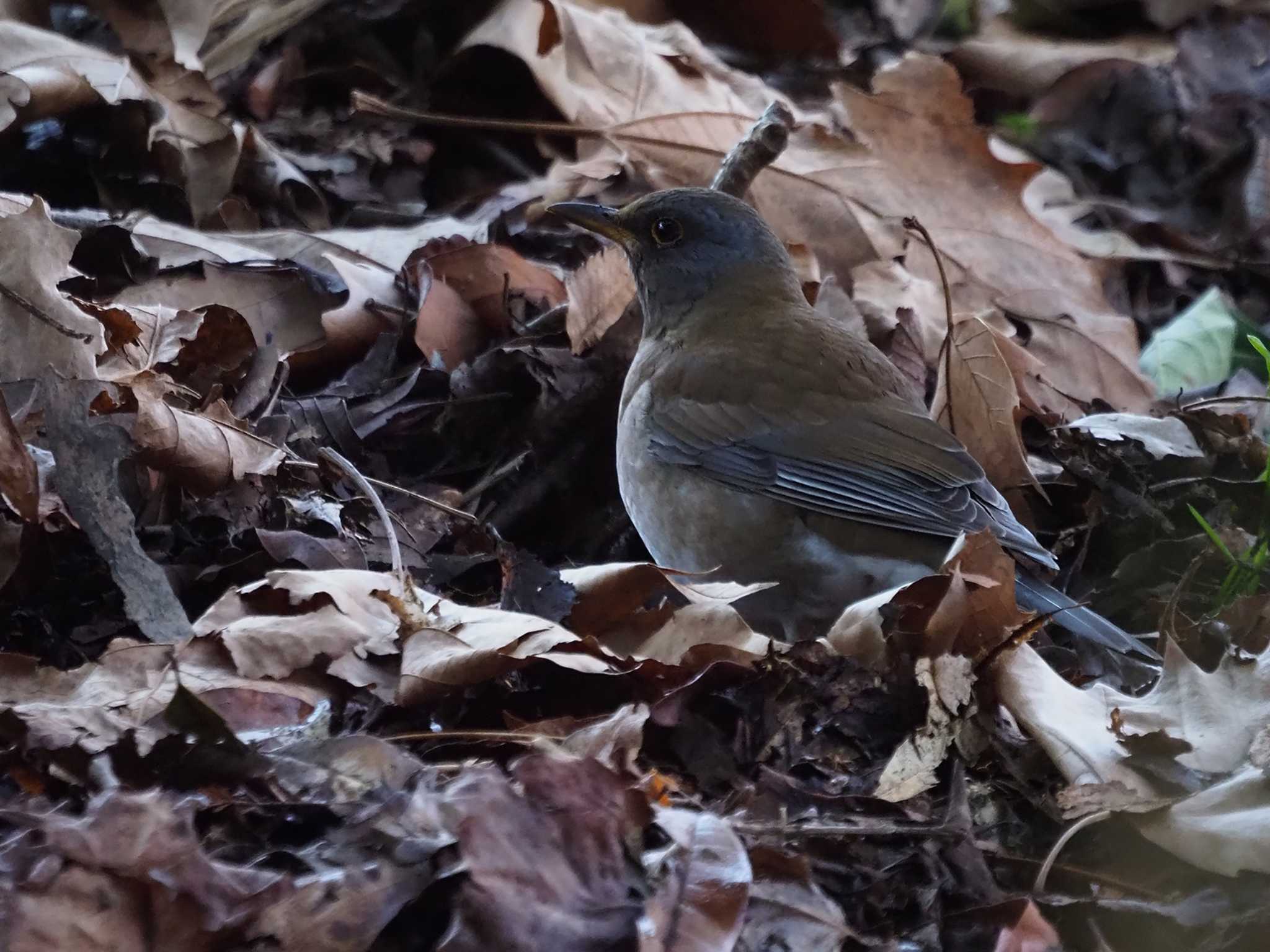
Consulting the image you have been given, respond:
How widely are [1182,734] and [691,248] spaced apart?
259 cm

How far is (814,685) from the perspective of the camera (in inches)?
125

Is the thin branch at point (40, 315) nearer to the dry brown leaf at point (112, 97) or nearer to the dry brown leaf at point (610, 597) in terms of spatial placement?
the dry brown leaf at point (610, 597)

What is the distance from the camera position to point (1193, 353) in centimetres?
588

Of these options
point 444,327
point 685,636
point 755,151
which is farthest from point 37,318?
point 755,151

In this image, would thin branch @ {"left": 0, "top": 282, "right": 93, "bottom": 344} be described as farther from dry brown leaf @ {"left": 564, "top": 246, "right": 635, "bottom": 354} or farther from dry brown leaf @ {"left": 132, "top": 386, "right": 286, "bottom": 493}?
dry brown leaf @ {"left": 564, "top": 246, "right": 635, "bottom": 354}

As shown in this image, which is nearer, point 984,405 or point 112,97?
point 984,405

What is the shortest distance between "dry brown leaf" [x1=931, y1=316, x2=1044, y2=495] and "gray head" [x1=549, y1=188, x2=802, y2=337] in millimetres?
627

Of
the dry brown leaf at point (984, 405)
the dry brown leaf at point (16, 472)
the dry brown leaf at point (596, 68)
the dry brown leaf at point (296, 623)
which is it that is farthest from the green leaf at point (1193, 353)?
the dry brown leaf at point (16, 472)

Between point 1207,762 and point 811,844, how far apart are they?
90 centimetres

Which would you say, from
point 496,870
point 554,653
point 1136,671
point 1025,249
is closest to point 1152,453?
point 1136,671

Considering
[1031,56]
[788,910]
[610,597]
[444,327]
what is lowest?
[1031,56]

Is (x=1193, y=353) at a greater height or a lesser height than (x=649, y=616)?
lesser

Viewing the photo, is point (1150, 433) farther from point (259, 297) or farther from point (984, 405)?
point (259, 297)

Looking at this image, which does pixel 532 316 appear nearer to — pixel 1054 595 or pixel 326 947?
pixel 1054 595
